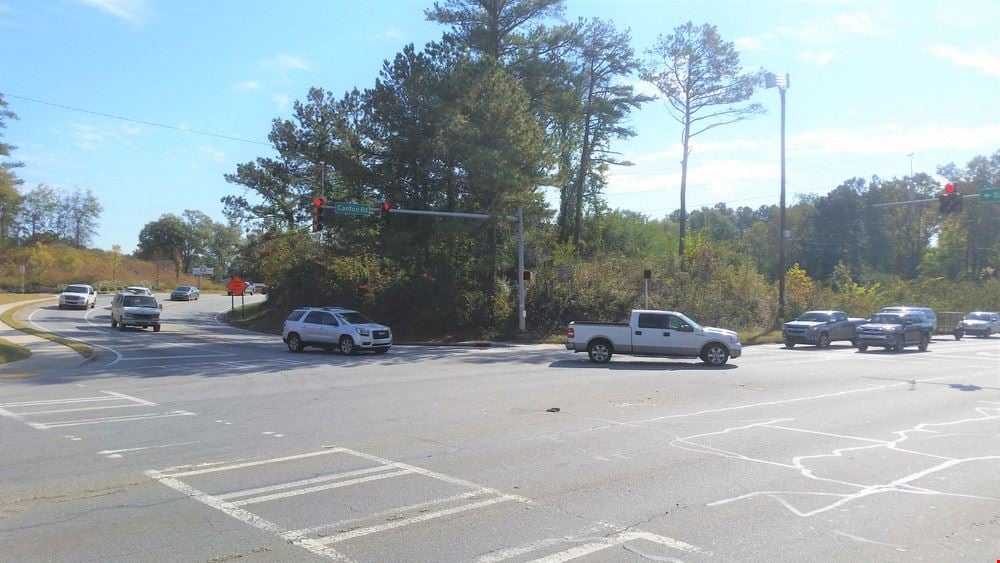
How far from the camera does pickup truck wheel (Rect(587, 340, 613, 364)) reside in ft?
78.8

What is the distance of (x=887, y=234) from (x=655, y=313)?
76053 millimetres

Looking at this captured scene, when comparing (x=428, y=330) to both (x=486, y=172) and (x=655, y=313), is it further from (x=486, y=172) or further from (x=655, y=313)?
(x=655, y=313)

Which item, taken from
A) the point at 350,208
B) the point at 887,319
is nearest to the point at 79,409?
the point at 350,208

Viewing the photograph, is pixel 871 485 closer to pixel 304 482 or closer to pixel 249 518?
pixel 304 482

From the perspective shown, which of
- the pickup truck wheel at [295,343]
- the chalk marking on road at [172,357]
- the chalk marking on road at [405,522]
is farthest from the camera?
the pickup truck wheel at [295,343]

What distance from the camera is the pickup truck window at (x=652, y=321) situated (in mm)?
23609

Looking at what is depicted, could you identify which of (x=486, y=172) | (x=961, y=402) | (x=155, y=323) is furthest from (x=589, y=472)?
(x=155, y=323)

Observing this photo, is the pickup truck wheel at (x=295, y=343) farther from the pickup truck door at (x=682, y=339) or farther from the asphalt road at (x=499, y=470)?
the pickup truck door at (x=682, y=339)

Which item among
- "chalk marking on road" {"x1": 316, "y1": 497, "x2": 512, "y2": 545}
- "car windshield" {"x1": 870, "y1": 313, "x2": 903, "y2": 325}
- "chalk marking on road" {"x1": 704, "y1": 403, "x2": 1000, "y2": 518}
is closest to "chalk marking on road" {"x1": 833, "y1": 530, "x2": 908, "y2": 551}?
"chalk marking on road" {"x1": 704, "y1": 403, "x2": 1000, "y2": 518}

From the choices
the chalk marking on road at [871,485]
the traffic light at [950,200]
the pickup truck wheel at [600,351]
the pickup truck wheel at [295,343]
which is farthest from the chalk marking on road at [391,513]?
the traffic light at [950,200]

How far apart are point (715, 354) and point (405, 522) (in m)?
18.1

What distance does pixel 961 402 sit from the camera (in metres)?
14.7

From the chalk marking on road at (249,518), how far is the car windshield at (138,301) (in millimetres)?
35098

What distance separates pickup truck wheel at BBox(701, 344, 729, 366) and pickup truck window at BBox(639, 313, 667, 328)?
150 centimetres
